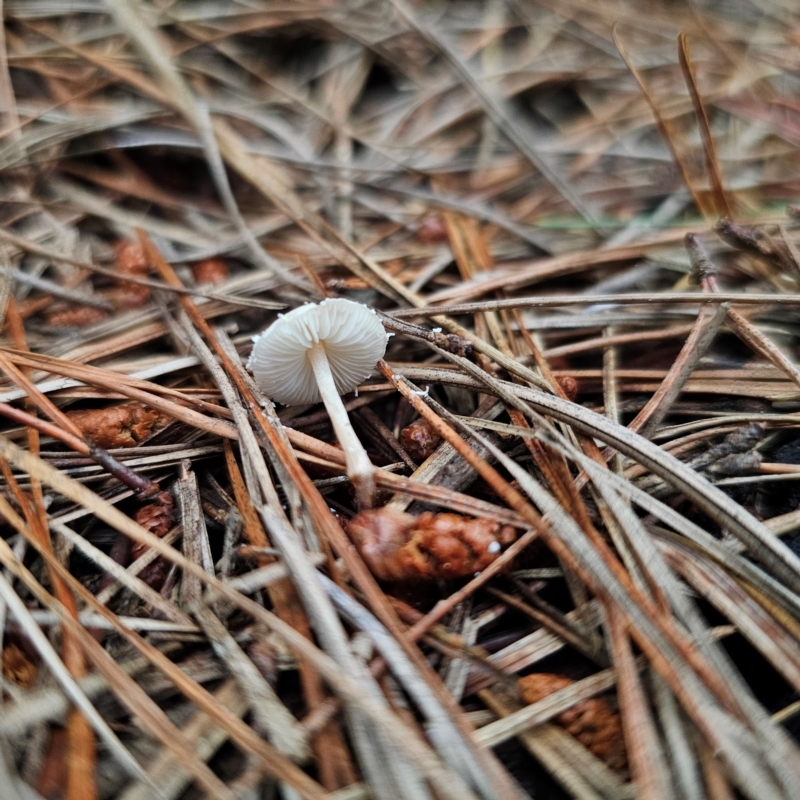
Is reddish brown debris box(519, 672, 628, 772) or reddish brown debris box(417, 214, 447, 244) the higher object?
reddish brown debris box(417, 214, 447, 244)

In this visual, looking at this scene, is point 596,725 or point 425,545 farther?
point 425,545

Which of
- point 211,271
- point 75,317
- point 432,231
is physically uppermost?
point 432,231

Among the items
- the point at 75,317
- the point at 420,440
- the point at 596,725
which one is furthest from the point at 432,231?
the point at 596,725

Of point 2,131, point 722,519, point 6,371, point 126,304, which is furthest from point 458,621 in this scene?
point 2,131

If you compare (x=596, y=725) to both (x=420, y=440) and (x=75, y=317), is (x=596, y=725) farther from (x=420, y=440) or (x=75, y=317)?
(x=75, y=317)

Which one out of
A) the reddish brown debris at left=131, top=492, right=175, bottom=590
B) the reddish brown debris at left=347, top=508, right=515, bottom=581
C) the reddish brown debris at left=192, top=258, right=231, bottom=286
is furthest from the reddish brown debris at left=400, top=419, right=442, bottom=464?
the reddish brown debris at left=192, top=258, right=231, bottom=286

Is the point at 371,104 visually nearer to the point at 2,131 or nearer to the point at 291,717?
the point at 2,131

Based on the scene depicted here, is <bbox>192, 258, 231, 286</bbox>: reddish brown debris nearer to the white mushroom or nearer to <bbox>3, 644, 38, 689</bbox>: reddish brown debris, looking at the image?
the white mushroom

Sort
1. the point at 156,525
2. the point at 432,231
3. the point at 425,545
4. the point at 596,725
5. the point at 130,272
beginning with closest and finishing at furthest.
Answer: the point at 596,725 < the point at 425,545 < the point at 156,525 < the point at 130,272 < the point at 432,231
